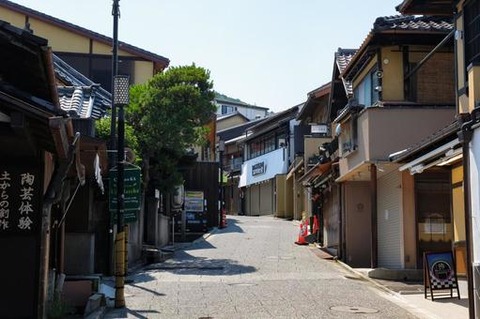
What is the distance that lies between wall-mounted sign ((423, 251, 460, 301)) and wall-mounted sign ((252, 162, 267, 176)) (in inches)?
1535

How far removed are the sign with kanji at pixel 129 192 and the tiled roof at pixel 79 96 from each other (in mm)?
2876

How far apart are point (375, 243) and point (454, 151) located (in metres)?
8.05

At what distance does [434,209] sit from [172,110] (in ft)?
33.7

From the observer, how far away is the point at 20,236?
946 cm

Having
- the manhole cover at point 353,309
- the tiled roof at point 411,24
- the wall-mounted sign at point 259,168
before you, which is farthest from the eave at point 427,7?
the wall-mounted sign at point 259,168

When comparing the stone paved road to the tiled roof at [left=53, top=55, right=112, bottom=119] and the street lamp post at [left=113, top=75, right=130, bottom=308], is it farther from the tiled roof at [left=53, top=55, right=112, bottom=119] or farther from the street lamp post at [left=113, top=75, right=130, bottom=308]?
the tiled roof at [left=53, top=55, right=112, bottom=119]

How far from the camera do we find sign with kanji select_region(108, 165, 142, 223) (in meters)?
14.6

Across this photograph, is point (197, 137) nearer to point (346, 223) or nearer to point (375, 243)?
point (346, 223)

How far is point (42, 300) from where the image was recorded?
9.38m

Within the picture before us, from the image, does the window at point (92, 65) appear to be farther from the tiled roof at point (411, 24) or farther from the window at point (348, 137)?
the tiled roof at point (411, 24)

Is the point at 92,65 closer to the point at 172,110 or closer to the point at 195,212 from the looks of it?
the point at 172,110

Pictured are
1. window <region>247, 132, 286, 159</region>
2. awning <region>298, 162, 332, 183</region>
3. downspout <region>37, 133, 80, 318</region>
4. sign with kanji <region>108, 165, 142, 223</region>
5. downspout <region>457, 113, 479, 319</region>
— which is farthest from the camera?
window <region>247, 132, 286, 159</region>

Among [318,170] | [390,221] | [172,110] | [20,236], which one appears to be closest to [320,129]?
[318,170]

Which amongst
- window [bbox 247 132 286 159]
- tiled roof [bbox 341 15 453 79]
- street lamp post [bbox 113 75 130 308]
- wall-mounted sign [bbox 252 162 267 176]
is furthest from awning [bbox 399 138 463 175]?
wall-mounted sign [bbox 252 162 267 176]
